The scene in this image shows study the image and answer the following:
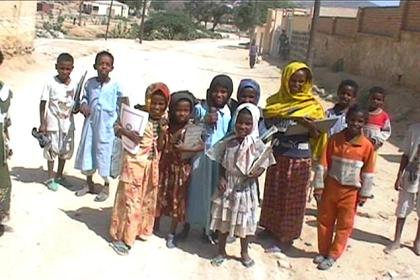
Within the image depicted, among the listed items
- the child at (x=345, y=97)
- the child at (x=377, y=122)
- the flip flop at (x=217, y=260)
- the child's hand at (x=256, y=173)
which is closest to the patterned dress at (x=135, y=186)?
the flip flop at (x=217, y=260)

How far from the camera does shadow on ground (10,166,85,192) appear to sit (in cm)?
627

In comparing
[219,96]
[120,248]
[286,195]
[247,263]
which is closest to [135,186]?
[120,248]

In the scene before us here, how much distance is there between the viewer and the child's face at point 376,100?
5234 millimetres

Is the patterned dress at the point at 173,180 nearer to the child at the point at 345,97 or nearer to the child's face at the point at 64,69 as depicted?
the child at the point at 345,97

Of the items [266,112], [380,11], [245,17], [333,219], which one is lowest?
[333,219]

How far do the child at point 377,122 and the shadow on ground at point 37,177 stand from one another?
3.07 meters

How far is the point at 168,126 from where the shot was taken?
4812 millimetres

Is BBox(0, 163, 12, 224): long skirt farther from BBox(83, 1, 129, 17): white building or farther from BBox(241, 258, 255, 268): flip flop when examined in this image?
BBox(83, 1, 129, 17): white building

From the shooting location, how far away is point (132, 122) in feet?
15.1

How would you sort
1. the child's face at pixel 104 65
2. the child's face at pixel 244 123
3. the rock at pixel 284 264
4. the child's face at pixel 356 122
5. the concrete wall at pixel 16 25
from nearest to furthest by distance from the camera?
the child's face at pixel 244 123
the child's face at pixel 356 122
the rock at pixel 284 264
the child's face at pixel 104 65
the concrete wall at pixel 16 25

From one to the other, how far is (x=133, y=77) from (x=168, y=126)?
1259cm

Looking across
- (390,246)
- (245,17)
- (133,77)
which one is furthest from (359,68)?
(245,17)

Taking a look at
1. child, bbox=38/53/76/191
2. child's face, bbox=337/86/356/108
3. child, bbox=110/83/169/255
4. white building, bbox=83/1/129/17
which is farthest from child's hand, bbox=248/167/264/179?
white building, bbox=83/1/129/17

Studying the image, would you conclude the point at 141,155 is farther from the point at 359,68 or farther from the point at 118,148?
the point at 359,68
